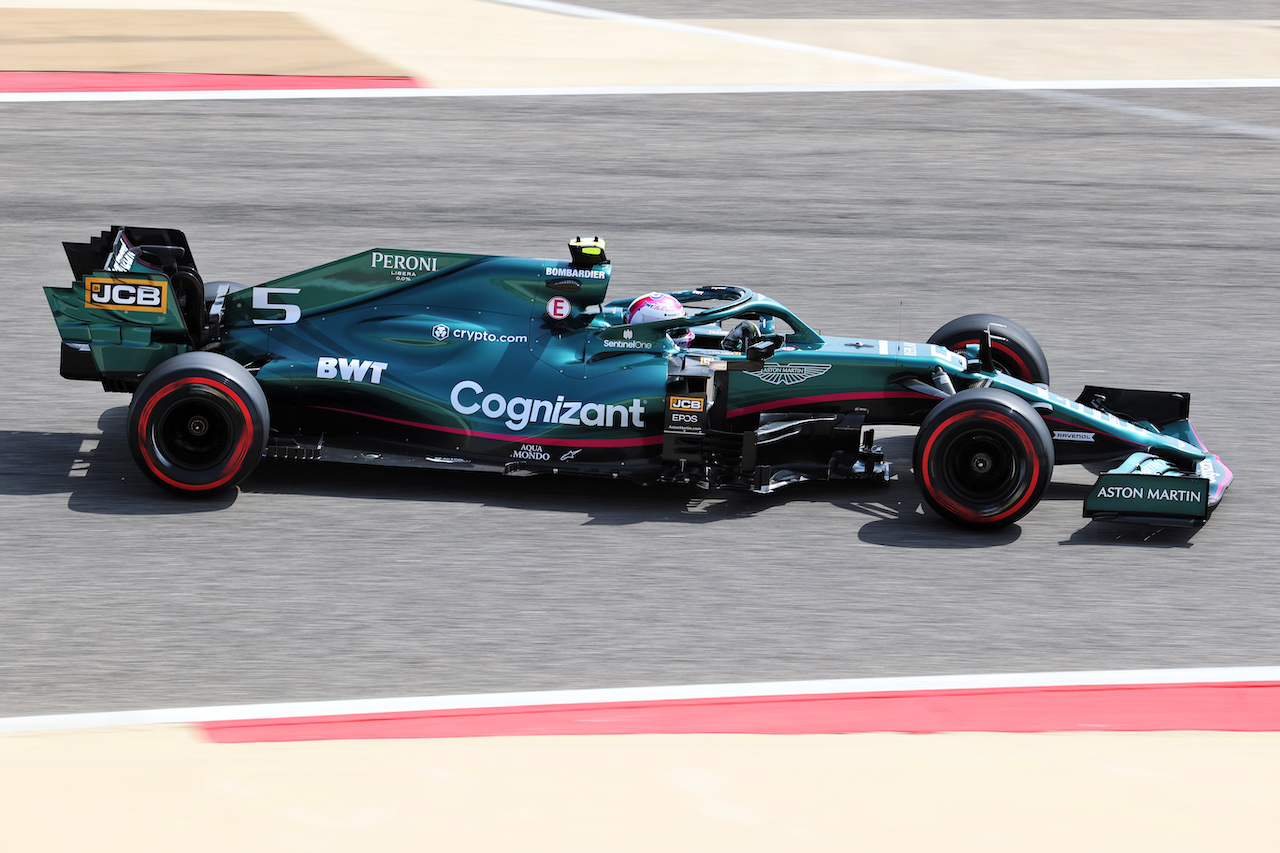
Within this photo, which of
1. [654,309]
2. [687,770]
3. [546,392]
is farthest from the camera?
[654,309]

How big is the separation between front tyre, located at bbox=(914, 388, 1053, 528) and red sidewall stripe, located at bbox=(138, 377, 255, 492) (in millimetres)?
3440

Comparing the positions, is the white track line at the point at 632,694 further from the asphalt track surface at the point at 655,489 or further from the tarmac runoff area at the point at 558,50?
the tarmac runoff area at the point at 558,50

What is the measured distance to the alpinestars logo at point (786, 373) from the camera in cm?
803

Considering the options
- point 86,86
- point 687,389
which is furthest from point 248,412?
point 86,86

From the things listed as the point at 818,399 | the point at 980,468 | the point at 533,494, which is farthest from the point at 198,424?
the point at 980,468

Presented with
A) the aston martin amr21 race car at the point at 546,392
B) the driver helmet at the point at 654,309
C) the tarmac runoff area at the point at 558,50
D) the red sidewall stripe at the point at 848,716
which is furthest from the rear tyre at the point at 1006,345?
the tarmac runoff area at the point at 558,50

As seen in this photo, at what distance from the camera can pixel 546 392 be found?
7.97m

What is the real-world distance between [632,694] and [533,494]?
7.81ft

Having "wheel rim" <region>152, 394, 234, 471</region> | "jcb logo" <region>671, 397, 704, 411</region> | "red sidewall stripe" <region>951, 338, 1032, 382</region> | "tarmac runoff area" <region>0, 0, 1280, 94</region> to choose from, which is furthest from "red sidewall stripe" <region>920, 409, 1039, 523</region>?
"tarmac runoff area" <region>0, 0, 1280, 94</region>

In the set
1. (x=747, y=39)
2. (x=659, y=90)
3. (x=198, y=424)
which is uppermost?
(x=747, y=39)

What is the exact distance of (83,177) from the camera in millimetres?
14492

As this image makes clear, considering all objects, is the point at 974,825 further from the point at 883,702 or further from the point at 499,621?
the point at 499,621

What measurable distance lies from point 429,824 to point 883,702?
2.10 metres

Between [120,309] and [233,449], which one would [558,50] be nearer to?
[120,309]
